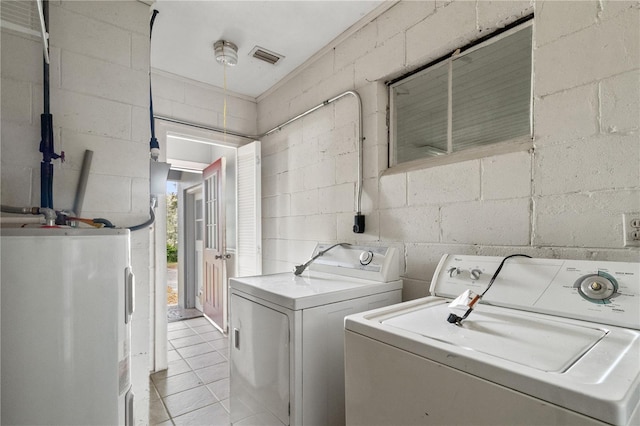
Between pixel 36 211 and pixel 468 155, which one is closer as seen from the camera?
pixel 36 211

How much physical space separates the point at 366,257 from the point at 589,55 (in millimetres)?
1299

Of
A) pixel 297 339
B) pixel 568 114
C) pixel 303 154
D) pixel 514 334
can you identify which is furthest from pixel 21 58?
pixel 568 114

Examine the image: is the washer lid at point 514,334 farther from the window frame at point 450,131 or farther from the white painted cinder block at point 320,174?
the white painted cinder block at point 320,174

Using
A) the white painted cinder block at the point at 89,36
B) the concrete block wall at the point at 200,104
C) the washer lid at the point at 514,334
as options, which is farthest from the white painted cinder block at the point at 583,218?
the concrete block wall at the point at 200,104

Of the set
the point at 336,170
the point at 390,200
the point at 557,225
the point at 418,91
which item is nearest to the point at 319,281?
the point at 390,200

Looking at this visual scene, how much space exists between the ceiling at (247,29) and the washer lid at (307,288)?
1.67 m

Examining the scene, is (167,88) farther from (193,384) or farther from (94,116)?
(193,384)

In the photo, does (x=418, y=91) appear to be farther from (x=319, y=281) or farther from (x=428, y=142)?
(x=319, y=281)

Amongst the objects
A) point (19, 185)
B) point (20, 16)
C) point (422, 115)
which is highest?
point (20, 16)

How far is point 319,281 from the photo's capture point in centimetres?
173

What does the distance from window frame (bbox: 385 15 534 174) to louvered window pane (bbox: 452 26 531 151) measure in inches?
0.9

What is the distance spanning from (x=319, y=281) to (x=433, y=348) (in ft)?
3.29

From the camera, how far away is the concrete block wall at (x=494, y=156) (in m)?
1.09

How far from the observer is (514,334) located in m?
0.86
